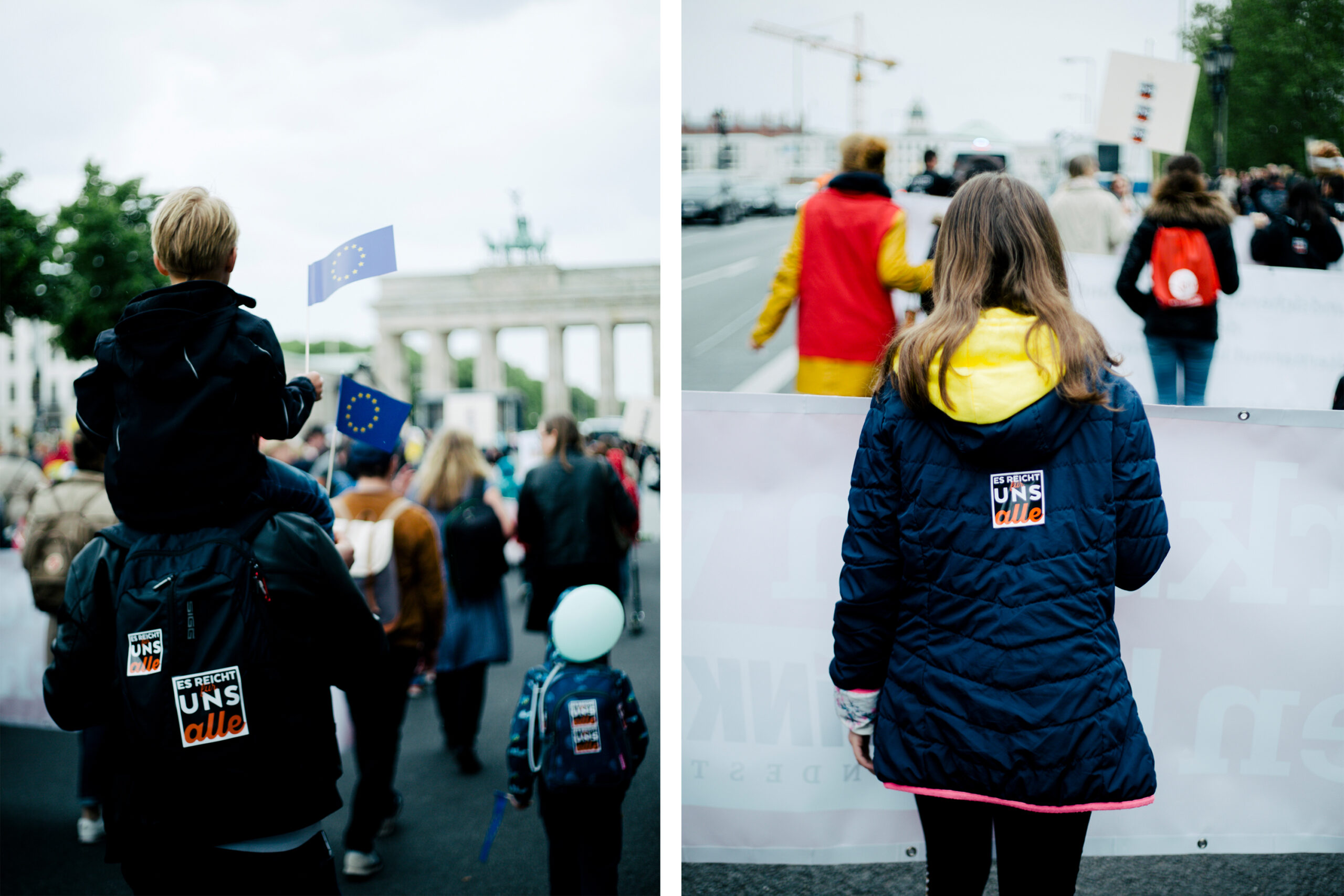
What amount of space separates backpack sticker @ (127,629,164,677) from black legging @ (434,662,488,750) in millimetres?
2789

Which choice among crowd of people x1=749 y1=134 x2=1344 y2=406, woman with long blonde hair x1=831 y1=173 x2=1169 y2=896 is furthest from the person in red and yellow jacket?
woman with long blonde hair x1=831 y1=173 x2=1169 y2=896

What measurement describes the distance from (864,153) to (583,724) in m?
2.42

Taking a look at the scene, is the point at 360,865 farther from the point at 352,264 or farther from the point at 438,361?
the point at 438,361

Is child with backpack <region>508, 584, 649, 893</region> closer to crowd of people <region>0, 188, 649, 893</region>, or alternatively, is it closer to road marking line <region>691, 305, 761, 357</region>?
crowd of people <region>0, 188, 649, 893</region>

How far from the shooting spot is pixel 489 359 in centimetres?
4931

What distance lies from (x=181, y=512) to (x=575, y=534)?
306 centimetres

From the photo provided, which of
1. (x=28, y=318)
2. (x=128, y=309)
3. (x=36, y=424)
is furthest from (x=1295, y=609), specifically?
(x=36, y=424)

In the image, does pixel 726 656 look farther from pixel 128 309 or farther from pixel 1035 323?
pixel 128 309

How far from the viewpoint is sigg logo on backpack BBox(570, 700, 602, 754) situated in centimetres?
260

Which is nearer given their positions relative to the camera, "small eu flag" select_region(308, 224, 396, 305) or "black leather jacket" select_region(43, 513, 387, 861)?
"black leather jacket" select_region(43, 513, 387, 861)

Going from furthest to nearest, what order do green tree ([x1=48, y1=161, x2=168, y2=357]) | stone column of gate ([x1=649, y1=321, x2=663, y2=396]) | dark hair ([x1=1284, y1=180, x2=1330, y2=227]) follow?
green tree ([x1=48, y1=161, x2=168, y2=357])
dark hair ([x1=1284, y1=180, x2=1330, y2=227])
stone column of gate ([x1=649, y1=321, x2=663, y2=396])

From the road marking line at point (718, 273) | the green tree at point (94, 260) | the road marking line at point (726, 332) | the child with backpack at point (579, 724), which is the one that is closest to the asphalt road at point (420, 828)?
the child with backpack at point (579, 724)

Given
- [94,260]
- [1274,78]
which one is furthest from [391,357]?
[1274,78]

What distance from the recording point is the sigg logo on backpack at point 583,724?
8.52 ft
